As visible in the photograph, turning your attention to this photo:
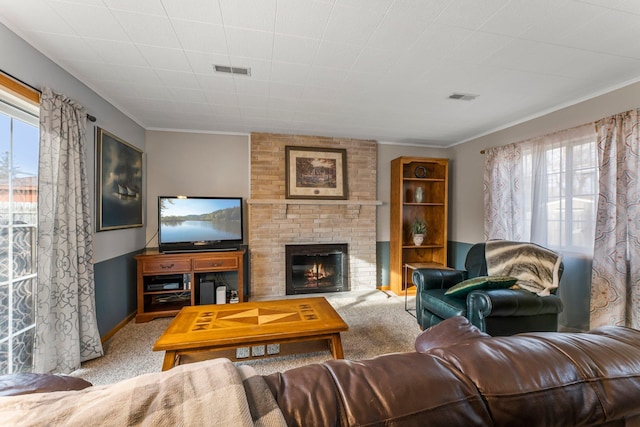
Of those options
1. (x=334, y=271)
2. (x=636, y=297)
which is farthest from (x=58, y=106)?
(x=636, y=297)

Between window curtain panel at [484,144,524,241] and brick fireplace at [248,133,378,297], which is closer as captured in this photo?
window curtain panel at [484,144,524,241]

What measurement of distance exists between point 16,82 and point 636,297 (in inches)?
188

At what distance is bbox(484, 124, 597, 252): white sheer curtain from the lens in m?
2.59

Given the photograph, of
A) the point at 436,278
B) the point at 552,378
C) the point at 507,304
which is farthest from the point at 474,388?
the point at 436,278

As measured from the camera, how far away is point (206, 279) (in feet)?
→ 11.9

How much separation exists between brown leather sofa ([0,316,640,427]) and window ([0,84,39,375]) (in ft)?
6.55

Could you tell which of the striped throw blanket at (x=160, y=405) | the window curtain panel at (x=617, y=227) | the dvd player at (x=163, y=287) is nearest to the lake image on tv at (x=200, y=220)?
the dvd player at (x=163, y=287)

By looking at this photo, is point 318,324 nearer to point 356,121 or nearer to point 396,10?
point 396,10

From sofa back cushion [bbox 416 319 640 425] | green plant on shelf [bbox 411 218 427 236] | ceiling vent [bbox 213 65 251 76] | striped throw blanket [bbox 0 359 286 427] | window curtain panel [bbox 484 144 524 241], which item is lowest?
sofa back cushion [bbox 416 319 640 425]

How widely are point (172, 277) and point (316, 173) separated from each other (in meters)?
2.40

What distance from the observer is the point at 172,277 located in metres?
3.39

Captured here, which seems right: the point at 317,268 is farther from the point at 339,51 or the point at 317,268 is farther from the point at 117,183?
the point at 339,51

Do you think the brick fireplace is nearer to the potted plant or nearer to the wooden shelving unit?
the wooden shelving unit

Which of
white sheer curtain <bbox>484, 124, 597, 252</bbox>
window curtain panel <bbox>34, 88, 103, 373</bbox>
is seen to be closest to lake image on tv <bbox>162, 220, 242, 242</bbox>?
window curtain panel <bbox>34, 88, 103, 373</bbox>
